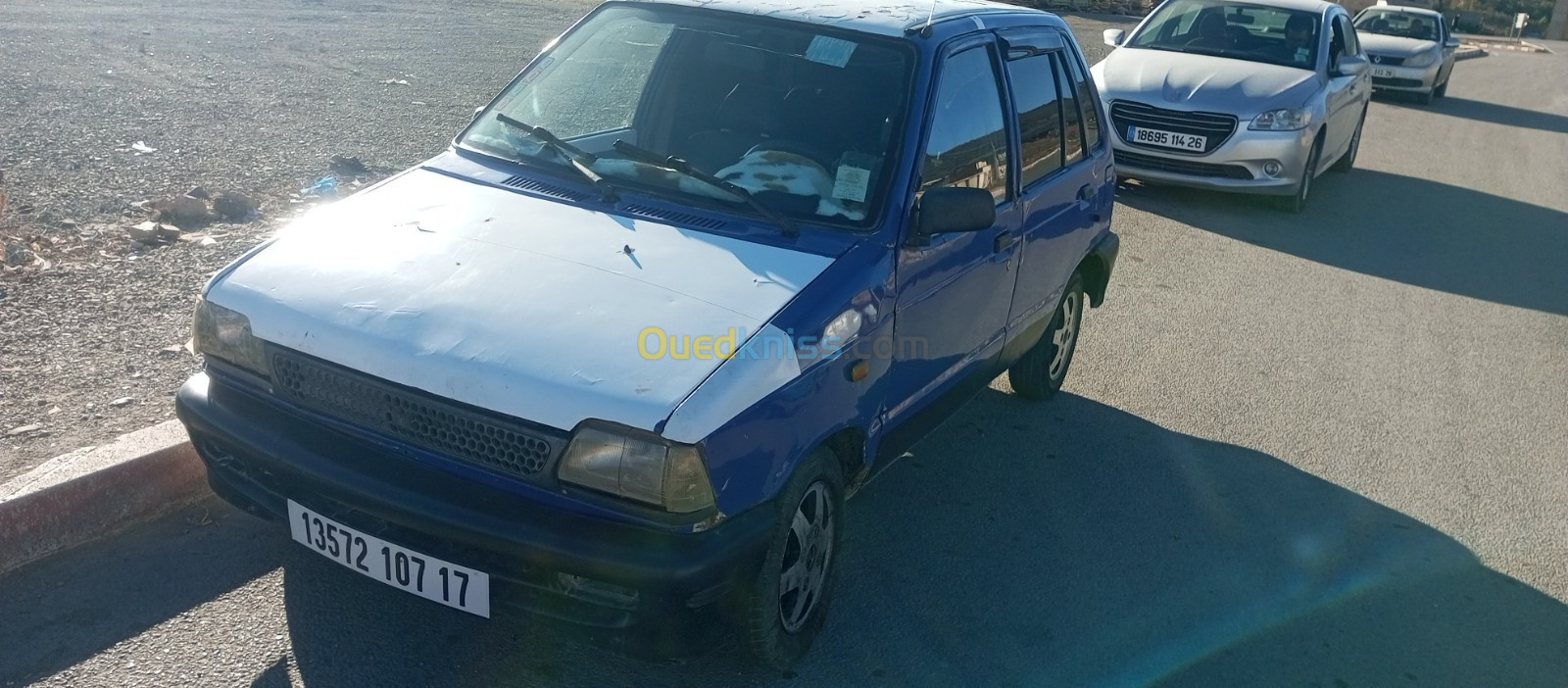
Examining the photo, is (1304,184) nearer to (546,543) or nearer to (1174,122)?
(1174,122)

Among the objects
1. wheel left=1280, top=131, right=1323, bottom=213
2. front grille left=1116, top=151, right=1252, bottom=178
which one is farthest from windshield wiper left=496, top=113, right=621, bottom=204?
wheel left=1280, top=131, right=1323, bottom=213

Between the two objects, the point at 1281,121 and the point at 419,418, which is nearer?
the point at 419,418

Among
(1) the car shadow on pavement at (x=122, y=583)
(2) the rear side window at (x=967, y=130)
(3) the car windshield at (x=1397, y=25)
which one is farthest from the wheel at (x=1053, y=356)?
(3) the car windshield at (x=1397, y=25)

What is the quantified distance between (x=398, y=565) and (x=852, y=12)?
2491 mm

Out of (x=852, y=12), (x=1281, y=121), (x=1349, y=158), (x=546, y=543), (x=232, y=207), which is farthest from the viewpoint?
(x=1349, y=158)

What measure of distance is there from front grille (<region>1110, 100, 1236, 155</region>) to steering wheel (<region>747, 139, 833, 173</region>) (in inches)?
272

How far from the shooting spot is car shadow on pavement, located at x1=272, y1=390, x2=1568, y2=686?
11.8ft

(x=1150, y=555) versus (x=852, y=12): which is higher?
(x=852, y=12)

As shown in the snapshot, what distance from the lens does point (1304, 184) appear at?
1081 centimetres

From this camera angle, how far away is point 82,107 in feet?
33.1

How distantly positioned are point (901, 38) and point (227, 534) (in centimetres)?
271

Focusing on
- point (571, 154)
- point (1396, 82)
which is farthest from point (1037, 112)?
point (1396, 82)

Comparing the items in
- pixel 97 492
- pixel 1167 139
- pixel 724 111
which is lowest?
pixel 1167 139

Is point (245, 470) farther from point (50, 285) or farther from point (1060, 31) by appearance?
point (1060, 31)
